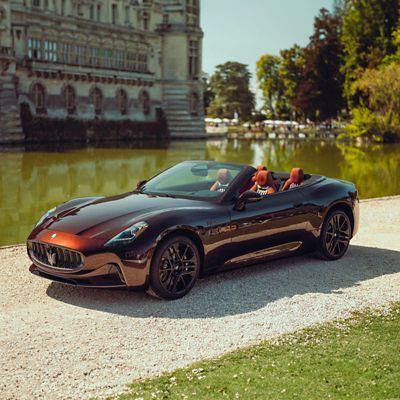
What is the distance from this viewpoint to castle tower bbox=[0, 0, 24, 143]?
4797 cm

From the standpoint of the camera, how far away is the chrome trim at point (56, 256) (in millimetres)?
7625

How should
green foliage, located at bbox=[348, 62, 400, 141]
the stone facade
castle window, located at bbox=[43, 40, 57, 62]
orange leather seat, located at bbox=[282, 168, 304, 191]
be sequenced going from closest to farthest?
orange leather seat, located at bbox=[282, 168, 304, 191] < the stone facade < castle window, located at bbox=[43, 40, 57, 62] < green foliage, located at bbox=[348, 62, 400, 141]

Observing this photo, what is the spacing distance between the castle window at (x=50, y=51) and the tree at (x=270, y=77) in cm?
5692

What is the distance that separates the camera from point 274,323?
6949 mm

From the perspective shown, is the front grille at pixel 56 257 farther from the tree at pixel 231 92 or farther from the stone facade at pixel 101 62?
the tree at pixel 231 92

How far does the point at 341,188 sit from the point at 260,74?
103 meters

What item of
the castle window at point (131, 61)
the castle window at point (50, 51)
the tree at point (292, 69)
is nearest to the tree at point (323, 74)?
the tree at point (292, 69)

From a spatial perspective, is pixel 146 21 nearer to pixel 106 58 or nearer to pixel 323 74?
pixel 106 58

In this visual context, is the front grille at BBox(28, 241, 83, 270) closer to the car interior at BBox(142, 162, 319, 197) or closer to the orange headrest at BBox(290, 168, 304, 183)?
the car interior at BBox(142, 162, 319, 197)

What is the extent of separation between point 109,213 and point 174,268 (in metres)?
0.96

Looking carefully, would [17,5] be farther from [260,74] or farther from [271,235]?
[260,74]

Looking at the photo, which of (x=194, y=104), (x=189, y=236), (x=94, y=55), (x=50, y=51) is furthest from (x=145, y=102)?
(x=189, y=236)

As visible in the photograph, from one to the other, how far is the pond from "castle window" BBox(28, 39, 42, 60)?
45.0 feet

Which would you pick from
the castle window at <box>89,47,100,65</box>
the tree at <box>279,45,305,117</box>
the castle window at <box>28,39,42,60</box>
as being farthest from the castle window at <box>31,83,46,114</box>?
the tree at <box>279,45,305,117</box>
